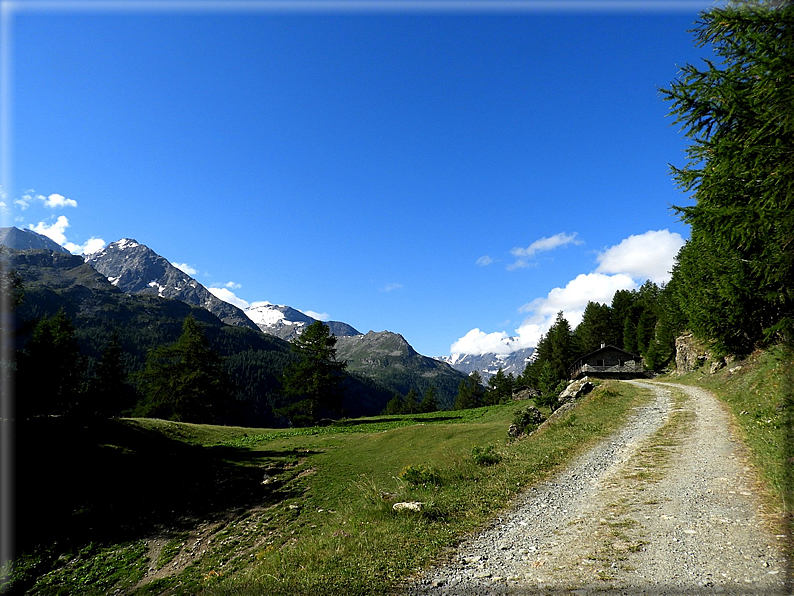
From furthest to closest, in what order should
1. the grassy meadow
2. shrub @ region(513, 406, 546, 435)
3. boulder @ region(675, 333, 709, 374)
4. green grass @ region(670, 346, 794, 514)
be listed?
boulder @ region(675, 333, 709, 374), shrub @ region(513, 406, 546, 435), green grass @ region(670, 346, 794, 514), the grassy meadow

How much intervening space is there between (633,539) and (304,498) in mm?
15180

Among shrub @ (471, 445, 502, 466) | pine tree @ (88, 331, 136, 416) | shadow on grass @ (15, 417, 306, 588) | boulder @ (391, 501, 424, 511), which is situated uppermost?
pine tree @ (88, 331, 136, 416)

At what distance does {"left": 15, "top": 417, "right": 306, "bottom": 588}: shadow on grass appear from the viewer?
52.0ft

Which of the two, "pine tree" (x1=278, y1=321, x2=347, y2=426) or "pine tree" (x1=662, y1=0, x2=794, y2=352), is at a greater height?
"pine tree" (x1=662, y1=0, x2=794, y2=352)

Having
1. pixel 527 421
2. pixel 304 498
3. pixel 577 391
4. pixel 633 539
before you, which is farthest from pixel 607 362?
pixel 633 539

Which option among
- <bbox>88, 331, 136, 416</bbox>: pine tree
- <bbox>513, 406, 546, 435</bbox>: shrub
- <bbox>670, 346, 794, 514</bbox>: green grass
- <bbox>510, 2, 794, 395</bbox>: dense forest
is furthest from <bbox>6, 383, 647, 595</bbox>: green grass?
<bbox>88, 331, 136, 416</bbox>: pine tree

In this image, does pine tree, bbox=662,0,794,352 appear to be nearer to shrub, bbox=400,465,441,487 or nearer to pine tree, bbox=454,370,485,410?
shrub, bbox=400,465,441,487

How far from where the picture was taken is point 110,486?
65.7 feet

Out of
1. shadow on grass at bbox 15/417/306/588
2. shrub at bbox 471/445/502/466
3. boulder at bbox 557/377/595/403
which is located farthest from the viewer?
boulder at bbox 557/377/595/403

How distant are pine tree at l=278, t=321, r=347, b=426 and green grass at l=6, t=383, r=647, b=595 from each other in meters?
17.0

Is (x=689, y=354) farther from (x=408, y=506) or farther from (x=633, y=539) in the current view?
(x=408, y=506)

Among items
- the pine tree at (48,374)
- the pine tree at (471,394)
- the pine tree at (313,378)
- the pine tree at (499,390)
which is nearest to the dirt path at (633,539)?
the pine tree at (48,374)

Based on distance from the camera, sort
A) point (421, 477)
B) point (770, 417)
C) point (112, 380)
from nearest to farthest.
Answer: point (421, 477) < point (770, 417) < point (112, 380)

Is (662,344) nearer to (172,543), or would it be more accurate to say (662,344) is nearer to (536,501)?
(536,501)
